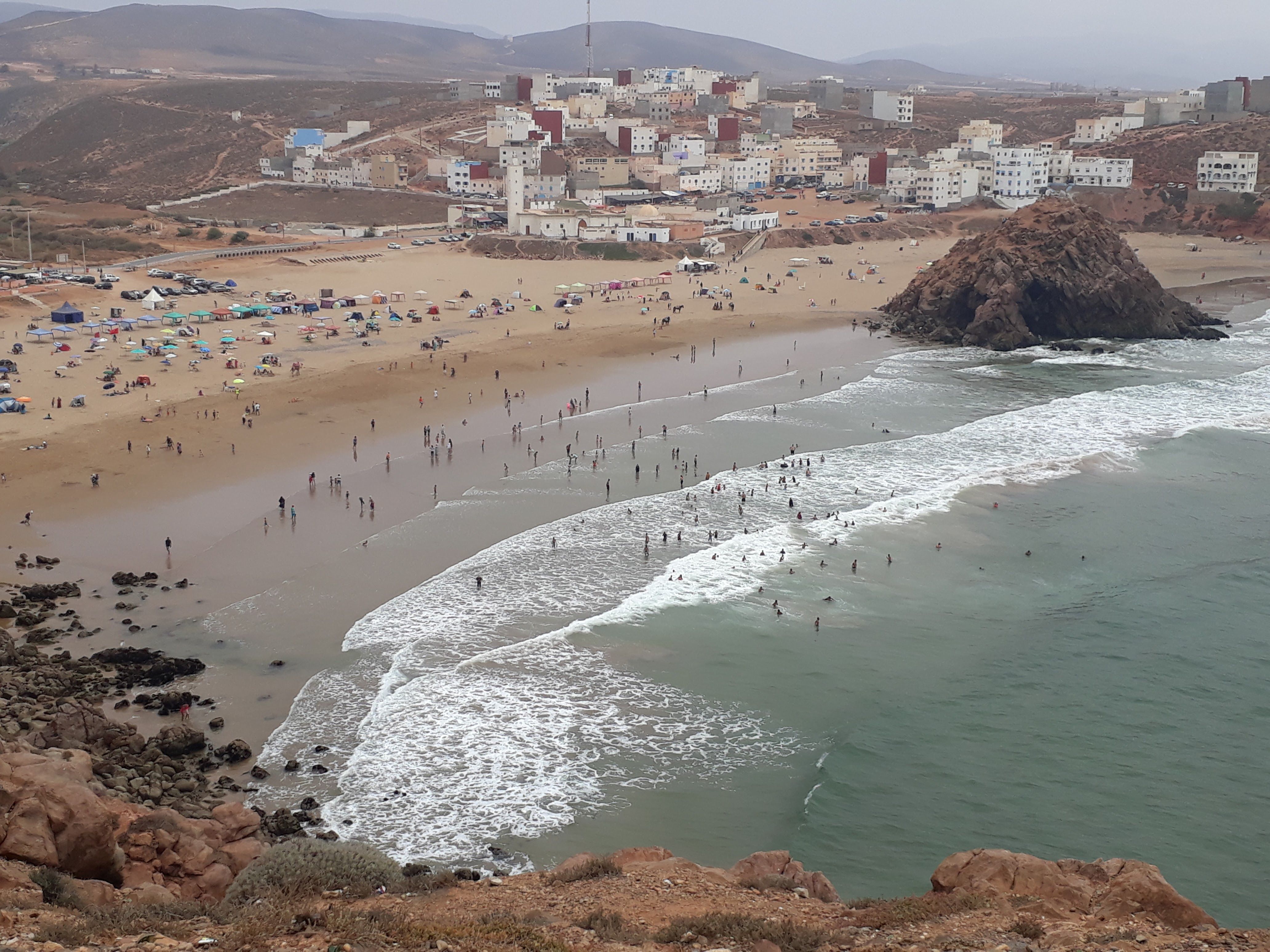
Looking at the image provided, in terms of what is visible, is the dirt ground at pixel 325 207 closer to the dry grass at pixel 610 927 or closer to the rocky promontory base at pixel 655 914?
the rocky promontory base at pixel 655 914

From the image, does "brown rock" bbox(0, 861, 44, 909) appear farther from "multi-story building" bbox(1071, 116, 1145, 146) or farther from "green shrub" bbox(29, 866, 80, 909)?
"multi-story building" bbox(1071, 116, 1145, 146)

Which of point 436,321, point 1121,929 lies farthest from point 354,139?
point 1121,929

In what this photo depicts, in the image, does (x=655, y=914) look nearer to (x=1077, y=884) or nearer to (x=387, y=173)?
(x=1077, y=884)

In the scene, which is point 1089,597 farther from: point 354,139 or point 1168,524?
point 354,139

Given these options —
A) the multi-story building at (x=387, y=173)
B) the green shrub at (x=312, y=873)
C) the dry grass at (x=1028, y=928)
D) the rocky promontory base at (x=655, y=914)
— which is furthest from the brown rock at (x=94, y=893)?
the multi-story building at (x=387, y=173)

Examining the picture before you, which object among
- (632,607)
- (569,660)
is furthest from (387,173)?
(569,660)

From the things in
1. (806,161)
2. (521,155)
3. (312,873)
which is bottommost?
(312,873)
